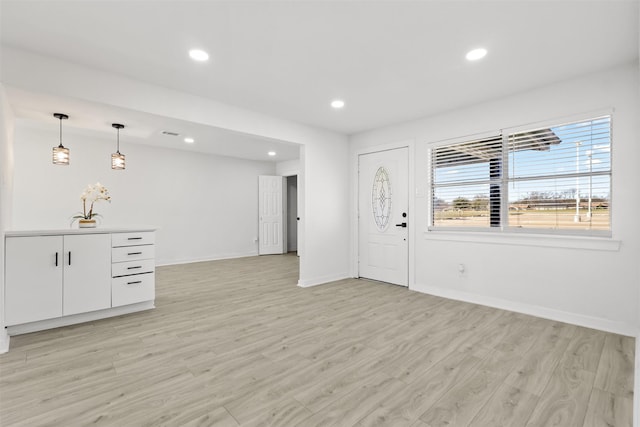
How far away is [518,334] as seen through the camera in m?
2.86

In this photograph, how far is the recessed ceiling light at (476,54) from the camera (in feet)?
8.54

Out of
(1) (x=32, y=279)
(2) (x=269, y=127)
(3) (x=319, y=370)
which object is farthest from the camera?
(2) (x=269, y=127)

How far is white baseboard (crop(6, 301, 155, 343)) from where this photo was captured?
286 centimetres

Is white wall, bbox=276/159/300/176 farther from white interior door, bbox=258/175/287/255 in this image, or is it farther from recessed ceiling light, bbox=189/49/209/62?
recessed ceiling light, bbox=189/49/209/62

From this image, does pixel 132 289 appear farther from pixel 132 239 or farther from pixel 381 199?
pixel 381 199

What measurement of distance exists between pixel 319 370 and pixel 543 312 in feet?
8.70

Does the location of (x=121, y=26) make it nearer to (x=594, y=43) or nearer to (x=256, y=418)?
(x=256, y=418)

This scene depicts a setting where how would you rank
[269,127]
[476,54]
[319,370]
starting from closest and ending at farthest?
[319,370]
[476,54]
[269,127]

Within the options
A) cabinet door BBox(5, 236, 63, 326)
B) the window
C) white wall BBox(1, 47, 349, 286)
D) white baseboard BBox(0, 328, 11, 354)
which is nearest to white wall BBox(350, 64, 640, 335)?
the window

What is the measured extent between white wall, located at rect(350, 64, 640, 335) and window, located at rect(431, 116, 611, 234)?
5.2 inches

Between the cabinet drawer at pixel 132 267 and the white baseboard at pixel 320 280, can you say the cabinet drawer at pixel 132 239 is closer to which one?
the cabinet drawer at pixel 132 267

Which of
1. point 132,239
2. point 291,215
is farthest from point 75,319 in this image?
point 291,215

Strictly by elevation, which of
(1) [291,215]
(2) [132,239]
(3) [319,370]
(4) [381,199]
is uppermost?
(4) [381,199]

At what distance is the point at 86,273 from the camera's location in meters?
3.16
